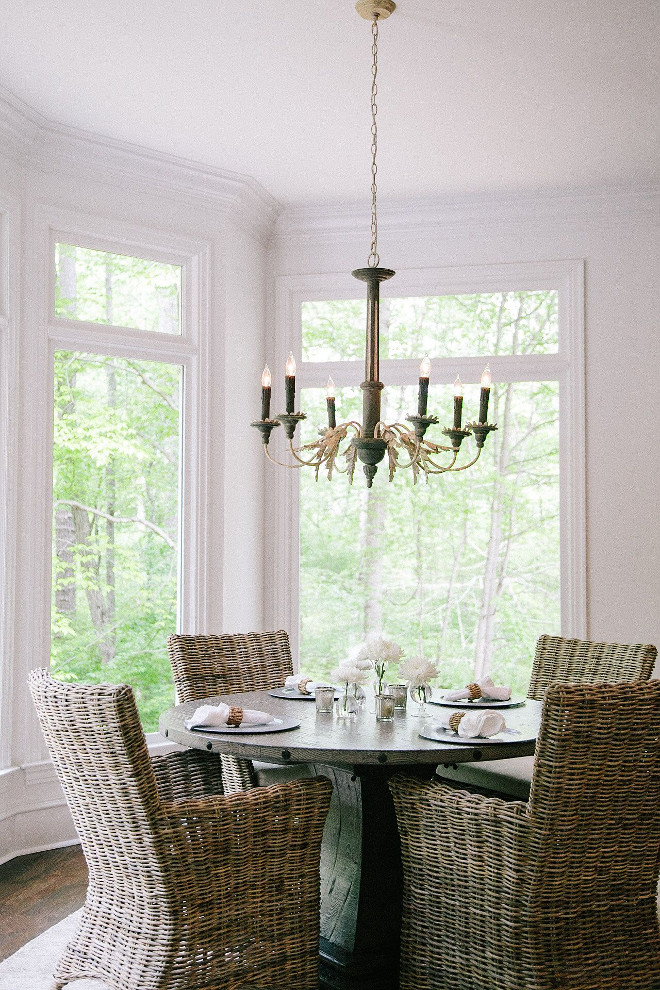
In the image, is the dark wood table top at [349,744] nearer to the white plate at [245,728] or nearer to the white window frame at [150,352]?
the white plate at [245,728]

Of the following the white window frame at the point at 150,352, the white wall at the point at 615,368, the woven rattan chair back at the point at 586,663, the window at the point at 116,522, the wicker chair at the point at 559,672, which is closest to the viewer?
the wicker chair at the point at 559,672

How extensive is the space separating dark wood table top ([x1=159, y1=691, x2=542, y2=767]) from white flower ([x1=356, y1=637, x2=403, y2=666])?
19 cm

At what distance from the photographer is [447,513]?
5391mm

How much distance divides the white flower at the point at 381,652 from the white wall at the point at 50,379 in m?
1.75

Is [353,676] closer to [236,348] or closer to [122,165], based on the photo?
[236,348]

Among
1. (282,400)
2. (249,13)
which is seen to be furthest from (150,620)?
(249,13)

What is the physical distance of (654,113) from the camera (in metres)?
4.13

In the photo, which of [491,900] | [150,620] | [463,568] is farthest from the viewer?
[463,568]

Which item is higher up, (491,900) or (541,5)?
(541,5)

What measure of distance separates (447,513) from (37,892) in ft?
9.10

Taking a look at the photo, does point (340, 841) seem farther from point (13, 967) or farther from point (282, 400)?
point (282, 400)

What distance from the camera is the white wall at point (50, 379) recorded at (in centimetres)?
414

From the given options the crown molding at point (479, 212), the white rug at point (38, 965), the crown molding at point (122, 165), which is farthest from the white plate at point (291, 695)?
the crown molding at point (479, 212)

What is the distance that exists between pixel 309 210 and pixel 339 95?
1473 millimetres
